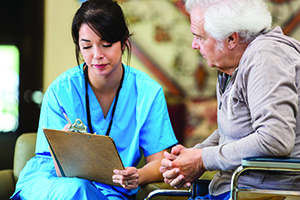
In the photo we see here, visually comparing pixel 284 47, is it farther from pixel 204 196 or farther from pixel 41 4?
pixel 41 4

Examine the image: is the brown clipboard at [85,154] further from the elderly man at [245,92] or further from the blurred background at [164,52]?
the blurred background at [164,52]

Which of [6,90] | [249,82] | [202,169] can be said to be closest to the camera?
[249,82]

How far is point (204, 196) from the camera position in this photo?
1.39 meters

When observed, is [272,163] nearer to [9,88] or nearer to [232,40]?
[232,40]

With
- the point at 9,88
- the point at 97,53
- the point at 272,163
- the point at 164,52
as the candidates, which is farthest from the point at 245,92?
the point at 9,88

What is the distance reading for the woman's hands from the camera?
134 centimetres

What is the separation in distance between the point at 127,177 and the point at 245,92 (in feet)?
1.93

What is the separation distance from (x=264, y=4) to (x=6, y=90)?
2682 mm

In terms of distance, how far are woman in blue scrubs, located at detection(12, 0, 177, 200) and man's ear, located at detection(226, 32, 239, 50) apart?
575mm

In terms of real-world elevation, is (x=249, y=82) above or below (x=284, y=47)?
below

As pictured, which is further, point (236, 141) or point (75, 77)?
point (75, 77)

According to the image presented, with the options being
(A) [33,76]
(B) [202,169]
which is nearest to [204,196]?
(B) [202,169]

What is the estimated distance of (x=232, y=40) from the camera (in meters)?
1.19

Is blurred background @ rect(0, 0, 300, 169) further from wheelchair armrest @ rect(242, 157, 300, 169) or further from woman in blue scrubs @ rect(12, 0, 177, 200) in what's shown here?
wheelchair armrest @ rect(242, 157, 300, 169)
